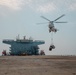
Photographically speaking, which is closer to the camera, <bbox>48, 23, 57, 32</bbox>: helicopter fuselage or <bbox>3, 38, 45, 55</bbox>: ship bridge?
<bbox>48, 23, 57, 32</bbox>: helicopter fuselage

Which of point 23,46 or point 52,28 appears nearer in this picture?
point 52,28

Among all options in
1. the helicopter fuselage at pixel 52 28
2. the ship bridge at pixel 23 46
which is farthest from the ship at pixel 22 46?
the helicopter fuselage at pixel 52 28

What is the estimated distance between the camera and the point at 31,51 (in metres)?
142

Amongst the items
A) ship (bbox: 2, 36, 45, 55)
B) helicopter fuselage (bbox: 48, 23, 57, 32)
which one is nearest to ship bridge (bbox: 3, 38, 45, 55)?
ship (bbox: 2, 36, 45, 55)

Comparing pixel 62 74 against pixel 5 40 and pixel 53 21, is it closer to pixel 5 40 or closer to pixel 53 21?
pixel 53 21

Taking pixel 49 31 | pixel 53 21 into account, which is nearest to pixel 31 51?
pixel 53 21

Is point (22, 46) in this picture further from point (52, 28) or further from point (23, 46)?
point (52, 28)

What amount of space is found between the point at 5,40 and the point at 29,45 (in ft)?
46.1

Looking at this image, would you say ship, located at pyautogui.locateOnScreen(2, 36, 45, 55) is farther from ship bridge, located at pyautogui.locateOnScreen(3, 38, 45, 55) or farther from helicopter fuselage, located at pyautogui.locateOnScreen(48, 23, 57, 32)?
helicopter fuselage, located at pyautogui.locateOnScreen(48, 23, 57, 32)

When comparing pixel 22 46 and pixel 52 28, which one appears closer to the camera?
pixel 52 28

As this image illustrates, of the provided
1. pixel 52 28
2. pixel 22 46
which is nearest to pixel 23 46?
pixel 22 46

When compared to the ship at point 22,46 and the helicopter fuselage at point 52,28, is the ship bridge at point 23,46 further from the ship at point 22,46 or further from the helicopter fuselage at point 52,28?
the helicopter fuselage at point 52,28

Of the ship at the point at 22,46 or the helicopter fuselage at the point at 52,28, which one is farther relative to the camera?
the ship at the point at 22,46

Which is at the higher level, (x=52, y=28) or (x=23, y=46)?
(x=52, y=28)
